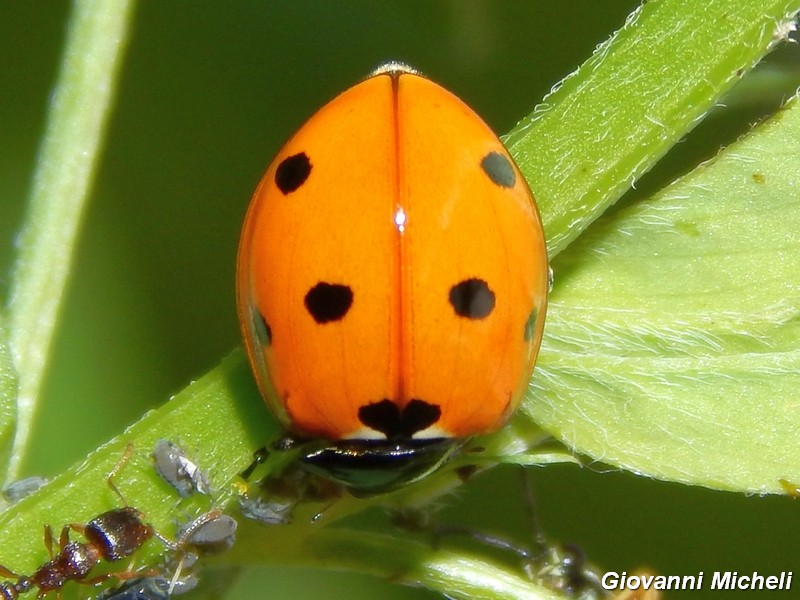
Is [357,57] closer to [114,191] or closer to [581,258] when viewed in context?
[114,191]

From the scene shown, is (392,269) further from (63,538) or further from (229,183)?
(229,183)

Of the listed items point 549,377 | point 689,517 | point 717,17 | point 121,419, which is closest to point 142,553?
point 549,377

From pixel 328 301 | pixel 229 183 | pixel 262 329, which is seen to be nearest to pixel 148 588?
pixel 262 329

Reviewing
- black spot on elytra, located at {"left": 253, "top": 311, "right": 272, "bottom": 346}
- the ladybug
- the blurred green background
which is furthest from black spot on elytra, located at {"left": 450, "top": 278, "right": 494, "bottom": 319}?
the blurred green background

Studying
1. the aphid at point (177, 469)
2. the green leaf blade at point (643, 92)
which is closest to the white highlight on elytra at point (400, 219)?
the green leaf blade at point (643, 92)

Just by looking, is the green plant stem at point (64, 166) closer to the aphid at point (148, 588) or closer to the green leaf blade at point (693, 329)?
the aphid at point (148, 588)

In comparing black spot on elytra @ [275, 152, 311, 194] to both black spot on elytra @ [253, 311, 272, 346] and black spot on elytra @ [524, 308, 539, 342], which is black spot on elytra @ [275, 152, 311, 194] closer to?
black spot on elytra @ [253, 311, 272, 346]

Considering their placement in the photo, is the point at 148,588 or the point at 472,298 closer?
the point at 472,298
